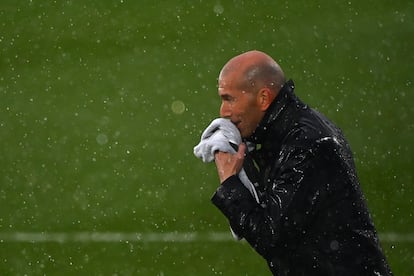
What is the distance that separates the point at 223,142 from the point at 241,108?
0.14m

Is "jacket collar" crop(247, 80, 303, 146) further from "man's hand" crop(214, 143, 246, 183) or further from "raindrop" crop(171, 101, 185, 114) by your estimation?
"raindrop" crop(171, 101, 185, 114)

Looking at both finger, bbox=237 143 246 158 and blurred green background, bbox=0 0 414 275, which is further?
blurred green background, bbox=0 0 414 275

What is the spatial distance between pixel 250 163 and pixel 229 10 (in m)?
3.01

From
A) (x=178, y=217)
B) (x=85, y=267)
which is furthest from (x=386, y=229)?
(x=85, y=267)

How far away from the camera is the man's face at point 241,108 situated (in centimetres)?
344

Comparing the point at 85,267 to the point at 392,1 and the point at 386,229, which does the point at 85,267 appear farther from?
the point at 392,1

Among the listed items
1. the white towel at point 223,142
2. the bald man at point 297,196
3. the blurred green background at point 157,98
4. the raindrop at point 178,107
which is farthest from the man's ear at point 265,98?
the raindrop at point 178,107

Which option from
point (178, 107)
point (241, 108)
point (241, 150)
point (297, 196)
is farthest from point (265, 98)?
point (178, 107)

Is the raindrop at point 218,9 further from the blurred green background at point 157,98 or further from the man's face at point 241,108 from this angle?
the man's face at point 241,108

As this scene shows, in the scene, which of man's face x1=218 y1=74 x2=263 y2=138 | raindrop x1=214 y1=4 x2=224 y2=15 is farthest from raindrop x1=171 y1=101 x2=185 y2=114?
man's face x1=218 y1=74 x2=263 y2=138

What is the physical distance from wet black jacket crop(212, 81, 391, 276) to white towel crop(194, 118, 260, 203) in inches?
2.0

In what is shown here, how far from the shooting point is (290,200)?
326 cm

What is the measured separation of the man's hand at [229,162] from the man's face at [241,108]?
0.33ft

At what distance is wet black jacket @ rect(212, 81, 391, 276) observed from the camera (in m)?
3.27
